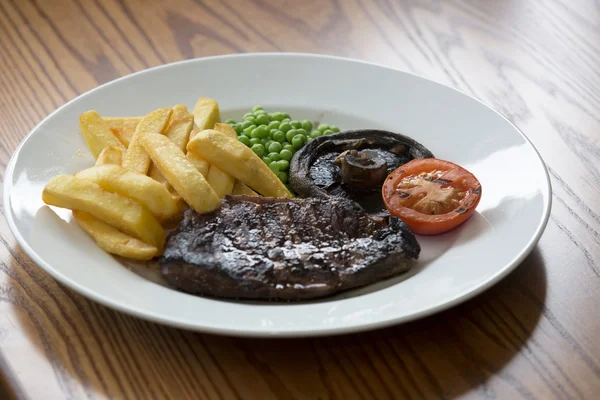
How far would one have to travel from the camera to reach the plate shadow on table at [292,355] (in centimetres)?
295

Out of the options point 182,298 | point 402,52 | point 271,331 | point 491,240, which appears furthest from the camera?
point 402,52

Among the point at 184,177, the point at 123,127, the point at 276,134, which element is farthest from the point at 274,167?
the point at 184,177

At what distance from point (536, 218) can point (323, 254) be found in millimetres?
1191

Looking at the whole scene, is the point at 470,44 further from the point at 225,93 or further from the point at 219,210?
the point at 219,210

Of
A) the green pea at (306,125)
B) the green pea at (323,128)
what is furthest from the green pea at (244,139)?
the green pea at (323,128)

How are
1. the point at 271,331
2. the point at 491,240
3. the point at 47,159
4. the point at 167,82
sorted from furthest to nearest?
the point at 167,82 → the point at 47,159 → the point at 491,240 → the point at 271,331

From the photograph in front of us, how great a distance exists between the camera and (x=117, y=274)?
3.42 metres

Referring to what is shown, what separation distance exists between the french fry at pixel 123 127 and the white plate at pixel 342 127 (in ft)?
0.96

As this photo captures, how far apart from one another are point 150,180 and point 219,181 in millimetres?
490

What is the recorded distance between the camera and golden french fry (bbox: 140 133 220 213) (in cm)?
364

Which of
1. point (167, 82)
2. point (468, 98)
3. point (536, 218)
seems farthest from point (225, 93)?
point (536, 218)

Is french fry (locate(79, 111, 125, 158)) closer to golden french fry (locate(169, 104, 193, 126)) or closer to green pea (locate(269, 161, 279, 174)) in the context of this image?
golden french fry (locate(169, 104, 193, 126))

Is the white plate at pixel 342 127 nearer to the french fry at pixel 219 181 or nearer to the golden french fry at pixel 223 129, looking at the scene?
the french fry at pixel 219 181

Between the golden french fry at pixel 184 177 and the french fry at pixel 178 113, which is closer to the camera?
the golden french fry at pixel 184 177
